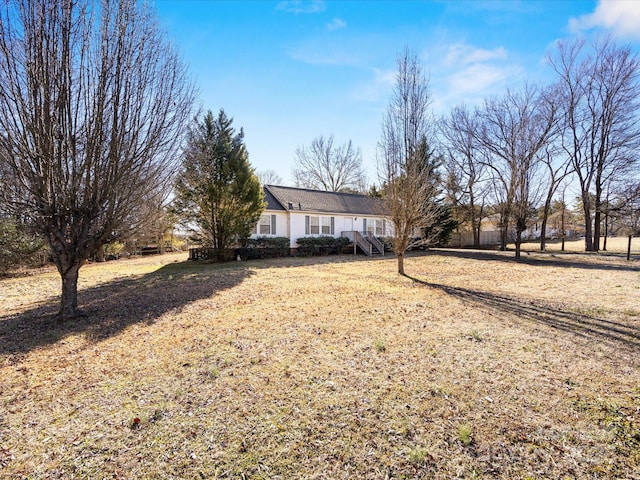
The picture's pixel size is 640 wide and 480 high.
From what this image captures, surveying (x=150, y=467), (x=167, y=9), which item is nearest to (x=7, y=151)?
(x=167, y=9)

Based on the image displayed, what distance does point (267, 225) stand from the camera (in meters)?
19.8

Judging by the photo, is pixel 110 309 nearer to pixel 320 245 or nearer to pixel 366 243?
pixel 320 245

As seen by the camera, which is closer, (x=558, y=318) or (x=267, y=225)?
(x=558, y=318)

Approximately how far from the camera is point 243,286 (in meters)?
9.75

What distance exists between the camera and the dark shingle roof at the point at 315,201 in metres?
20.9

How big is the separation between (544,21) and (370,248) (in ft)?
46.0

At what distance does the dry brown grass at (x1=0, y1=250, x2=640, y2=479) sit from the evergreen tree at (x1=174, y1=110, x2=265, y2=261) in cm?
940

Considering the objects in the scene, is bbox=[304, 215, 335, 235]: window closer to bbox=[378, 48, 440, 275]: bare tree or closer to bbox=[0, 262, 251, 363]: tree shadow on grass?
bbox=[0, 262, 251, 363]: tree shadow on grass

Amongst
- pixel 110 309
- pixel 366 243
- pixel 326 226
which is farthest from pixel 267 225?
pixel 110 309

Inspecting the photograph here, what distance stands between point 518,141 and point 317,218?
12719 mm

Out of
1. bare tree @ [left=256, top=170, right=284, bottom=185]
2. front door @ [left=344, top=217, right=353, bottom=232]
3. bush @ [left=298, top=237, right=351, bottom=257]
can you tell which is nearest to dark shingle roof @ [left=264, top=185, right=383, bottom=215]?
front door @ [left=344, top=217, right=353, bottom=232]

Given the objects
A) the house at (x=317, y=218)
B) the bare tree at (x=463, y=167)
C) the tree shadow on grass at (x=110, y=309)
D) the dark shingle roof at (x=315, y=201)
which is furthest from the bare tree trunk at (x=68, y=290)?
the bare tree at (x=463, y=167)

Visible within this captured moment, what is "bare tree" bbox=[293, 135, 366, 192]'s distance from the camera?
38.4m

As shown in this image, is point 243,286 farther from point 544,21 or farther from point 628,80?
point 628,80
